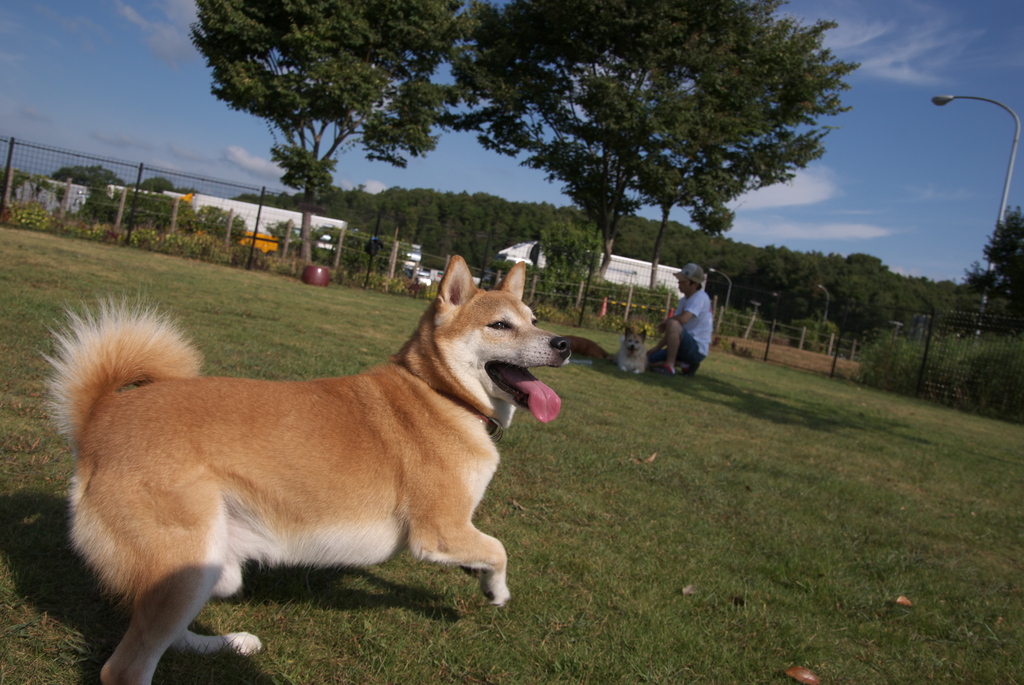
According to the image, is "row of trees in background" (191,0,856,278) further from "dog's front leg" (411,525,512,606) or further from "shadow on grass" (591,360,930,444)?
"dog's front leg" (411,525,512,606)

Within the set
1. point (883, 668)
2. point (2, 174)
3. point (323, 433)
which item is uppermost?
point (2, 174)


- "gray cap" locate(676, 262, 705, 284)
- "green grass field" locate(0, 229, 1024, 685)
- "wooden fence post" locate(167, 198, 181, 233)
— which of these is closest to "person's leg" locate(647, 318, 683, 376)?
"gray cap" locate(676, 262, 705, 284)

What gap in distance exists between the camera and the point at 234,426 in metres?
2.22

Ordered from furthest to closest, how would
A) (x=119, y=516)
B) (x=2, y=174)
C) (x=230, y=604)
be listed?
(x=2, y=174), (x=230, y=604), (x=119, y=516)

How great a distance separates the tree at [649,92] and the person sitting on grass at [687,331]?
558 inches

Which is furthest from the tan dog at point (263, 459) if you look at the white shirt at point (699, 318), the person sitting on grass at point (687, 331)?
the white shirt at point (699, 318)

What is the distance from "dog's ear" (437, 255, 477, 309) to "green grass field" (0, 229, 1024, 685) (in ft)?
3.61

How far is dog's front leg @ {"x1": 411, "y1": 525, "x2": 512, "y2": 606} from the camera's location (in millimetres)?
2459

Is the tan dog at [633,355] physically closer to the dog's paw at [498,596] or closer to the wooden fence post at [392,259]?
the dog's paw at [498,596]

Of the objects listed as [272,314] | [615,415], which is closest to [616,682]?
[615,415]

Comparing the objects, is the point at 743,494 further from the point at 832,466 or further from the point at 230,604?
the point at 230,604

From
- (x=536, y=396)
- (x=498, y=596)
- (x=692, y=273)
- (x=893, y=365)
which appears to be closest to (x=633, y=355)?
(x=692, y=273)

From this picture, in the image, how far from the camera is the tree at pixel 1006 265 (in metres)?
21.8

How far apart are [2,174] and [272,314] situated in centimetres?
1426
